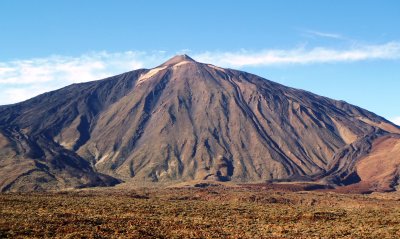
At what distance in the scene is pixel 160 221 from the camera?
1554 inches

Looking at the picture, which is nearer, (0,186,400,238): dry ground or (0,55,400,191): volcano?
(0,186,400,238): dry ground

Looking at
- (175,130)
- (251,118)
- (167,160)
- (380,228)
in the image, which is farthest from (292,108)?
(380,228)

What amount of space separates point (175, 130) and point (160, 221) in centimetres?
12671

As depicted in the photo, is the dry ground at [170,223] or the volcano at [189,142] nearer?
the dry ground at [170,223]

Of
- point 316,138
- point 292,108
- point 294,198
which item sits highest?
point 292,108

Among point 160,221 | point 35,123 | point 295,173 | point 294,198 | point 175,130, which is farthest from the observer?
point 35,123

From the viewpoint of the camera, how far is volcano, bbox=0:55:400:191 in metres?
131

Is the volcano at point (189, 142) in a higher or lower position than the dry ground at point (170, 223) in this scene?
higher

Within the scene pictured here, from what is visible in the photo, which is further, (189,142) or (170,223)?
(189,142)

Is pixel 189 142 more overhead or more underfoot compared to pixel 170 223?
more overhead

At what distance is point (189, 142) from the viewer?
158m

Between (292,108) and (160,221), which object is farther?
(292,108)

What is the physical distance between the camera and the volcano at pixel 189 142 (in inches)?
5148

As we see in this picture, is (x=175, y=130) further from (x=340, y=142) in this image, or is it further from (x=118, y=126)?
(x=340, y=142)
